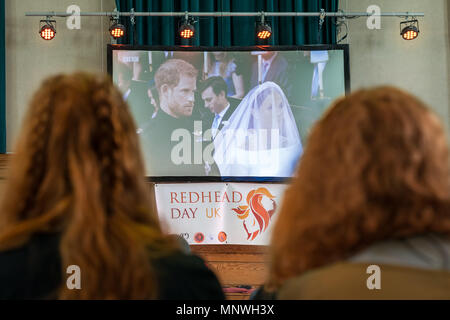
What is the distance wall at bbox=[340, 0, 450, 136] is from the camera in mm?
4000

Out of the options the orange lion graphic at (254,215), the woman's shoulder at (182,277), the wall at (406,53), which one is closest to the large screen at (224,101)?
the orange lion graphic at (254,215)

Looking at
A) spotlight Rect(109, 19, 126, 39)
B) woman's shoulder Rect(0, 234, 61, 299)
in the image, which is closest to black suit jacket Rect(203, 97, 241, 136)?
spotlight Rect(109, 19, 126, 39)

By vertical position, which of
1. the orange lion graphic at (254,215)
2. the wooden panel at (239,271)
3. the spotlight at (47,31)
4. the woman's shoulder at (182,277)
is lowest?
the wooden panel at (239,271)

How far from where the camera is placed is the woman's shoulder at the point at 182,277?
765 millimetres

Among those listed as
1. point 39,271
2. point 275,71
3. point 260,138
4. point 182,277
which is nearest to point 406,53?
point 275,71

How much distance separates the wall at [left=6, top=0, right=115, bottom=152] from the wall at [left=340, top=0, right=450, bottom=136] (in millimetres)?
2550

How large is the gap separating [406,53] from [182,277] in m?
3.97

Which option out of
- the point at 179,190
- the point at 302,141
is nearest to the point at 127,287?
the point at 179,190

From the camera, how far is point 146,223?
78cm

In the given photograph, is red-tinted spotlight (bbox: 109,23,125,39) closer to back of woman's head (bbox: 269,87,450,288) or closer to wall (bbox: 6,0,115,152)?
wall (bbox: 6,0,115,152)

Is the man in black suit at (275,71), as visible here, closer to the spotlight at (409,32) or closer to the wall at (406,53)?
the wall at (406,53)

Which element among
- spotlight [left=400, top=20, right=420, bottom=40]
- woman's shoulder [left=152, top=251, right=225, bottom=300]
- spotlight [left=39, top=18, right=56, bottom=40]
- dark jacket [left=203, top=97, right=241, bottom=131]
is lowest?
woman's shoulder [left=152, top=251, right=225, bottom=300]

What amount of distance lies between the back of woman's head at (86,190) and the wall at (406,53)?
3654 millimetres

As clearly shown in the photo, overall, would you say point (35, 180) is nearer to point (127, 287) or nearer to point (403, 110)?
point (127, 287)
